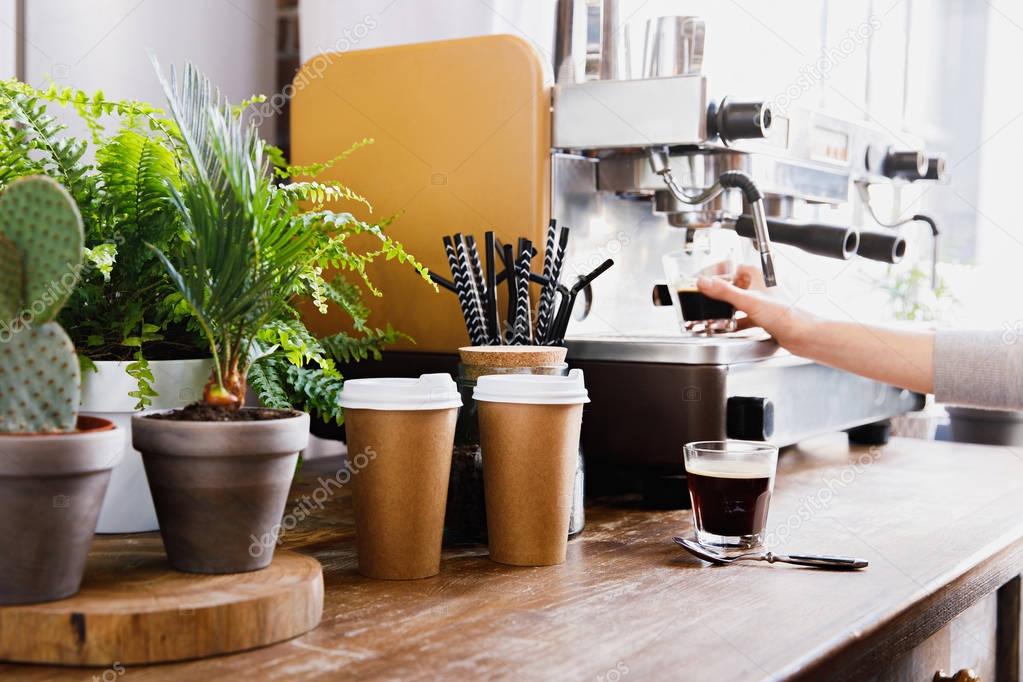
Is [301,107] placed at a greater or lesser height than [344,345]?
greater

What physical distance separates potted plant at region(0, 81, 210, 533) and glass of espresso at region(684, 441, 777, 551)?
1.51 feet

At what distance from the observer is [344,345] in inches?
45.9

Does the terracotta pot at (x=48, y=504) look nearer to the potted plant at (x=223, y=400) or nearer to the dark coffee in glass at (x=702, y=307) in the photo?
the potted plant at (x=223, y=400)

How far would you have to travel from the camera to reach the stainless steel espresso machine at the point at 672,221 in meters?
1.12

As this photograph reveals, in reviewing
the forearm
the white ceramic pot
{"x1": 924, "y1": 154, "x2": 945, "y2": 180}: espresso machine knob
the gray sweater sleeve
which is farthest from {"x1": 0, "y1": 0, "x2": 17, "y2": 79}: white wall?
{"x1": 924, "y1": 154, "x2": 945, "y2": 180}: espresso machine knob

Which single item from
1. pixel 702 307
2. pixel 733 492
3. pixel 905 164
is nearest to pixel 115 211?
pixel 733 492

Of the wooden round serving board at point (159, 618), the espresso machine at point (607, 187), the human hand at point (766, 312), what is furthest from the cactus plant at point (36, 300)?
the human hand at point (766, 312)

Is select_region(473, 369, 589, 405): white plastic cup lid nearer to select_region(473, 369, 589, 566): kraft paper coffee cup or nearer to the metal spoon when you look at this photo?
select_region(473, 369, 589, 566): kraft paper coffee cup

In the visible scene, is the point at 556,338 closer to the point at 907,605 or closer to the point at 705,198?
the point at 705,198

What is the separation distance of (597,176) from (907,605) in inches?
26.1

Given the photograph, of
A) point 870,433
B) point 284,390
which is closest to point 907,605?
point 284,390

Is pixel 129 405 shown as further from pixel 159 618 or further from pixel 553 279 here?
pixel 553 279

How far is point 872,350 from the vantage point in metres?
1.31

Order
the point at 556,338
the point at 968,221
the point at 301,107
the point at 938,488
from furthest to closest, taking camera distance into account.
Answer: the point at 968,221
the point at 301,107
the point at 938,488
the point at 556,338
